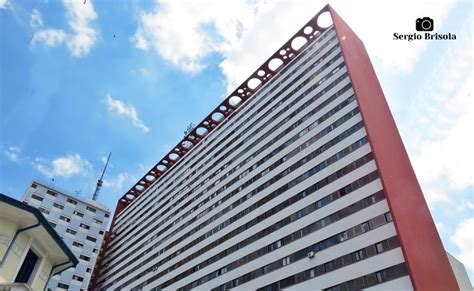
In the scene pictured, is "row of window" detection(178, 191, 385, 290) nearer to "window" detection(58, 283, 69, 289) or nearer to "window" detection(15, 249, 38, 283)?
"window" detection(15, 249, 38, 283)

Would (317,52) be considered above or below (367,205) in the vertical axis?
above

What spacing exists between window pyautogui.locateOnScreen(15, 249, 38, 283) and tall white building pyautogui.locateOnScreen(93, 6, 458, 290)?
21.0 m

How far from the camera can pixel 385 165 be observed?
1140 inches

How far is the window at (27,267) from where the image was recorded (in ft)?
39.3

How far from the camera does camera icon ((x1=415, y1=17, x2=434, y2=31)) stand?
943 inches

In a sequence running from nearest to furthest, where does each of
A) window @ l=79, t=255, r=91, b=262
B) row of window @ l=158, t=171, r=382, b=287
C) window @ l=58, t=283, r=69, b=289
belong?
row of window @ l=158, t=171, r=382, b=287, window @ l=58, t=283, r=69, b=289, window @ l=79, t=255, r=91, b=262

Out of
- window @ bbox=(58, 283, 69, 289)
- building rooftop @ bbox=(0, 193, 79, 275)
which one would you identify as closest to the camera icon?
building rooftop @ bbox=(0, 193, 79, 275)

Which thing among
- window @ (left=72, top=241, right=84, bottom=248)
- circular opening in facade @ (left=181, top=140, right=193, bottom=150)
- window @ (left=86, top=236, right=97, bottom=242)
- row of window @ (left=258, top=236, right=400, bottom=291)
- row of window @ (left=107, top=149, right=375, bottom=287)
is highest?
circular opening in facade @ (left=181, top=140, right=193, bottom=150)

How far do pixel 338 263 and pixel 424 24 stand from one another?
59.9ft

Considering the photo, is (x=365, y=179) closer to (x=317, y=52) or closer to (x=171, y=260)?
(x=317, y=52)

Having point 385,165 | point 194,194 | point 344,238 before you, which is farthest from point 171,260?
point 385,165

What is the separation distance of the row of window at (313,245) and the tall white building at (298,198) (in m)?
0.09

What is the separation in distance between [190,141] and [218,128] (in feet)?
A: 28.8

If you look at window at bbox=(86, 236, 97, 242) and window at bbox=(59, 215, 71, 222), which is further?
window at bbox=(86, 236, 97, 242)
